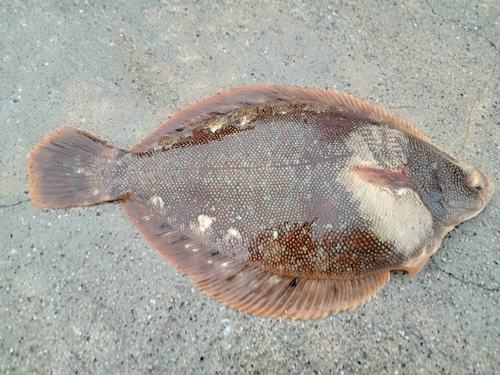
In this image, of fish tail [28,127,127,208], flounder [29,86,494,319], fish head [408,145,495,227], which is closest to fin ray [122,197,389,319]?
flounder [29,86,494,319]

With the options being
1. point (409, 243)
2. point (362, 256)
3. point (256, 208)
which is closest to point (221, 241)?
point (256, 208)

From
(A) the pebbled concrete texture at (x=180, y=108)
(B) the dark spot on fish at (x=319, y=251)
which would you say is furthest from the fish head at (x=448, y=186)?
(B) the dark spot on fish at (x=319, y=251)

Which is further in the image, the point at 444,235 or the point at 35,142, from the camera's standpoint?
the point at 35,142

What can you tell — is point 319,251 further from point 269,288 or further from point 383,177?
point 383,177

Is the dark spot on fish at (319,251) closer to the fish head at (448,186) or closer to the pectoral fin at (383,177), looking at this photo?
the pectoral fin at (383,177)

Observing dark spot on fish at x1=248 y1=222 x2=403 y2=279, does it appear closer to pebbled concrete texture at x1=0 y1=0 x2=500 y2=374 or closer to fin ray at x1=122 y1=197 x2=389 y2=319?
fin ray at x1=122 y1=197 x2=389 y2=319

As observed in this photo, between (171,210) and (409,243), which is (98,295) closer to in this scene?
(171,210)
